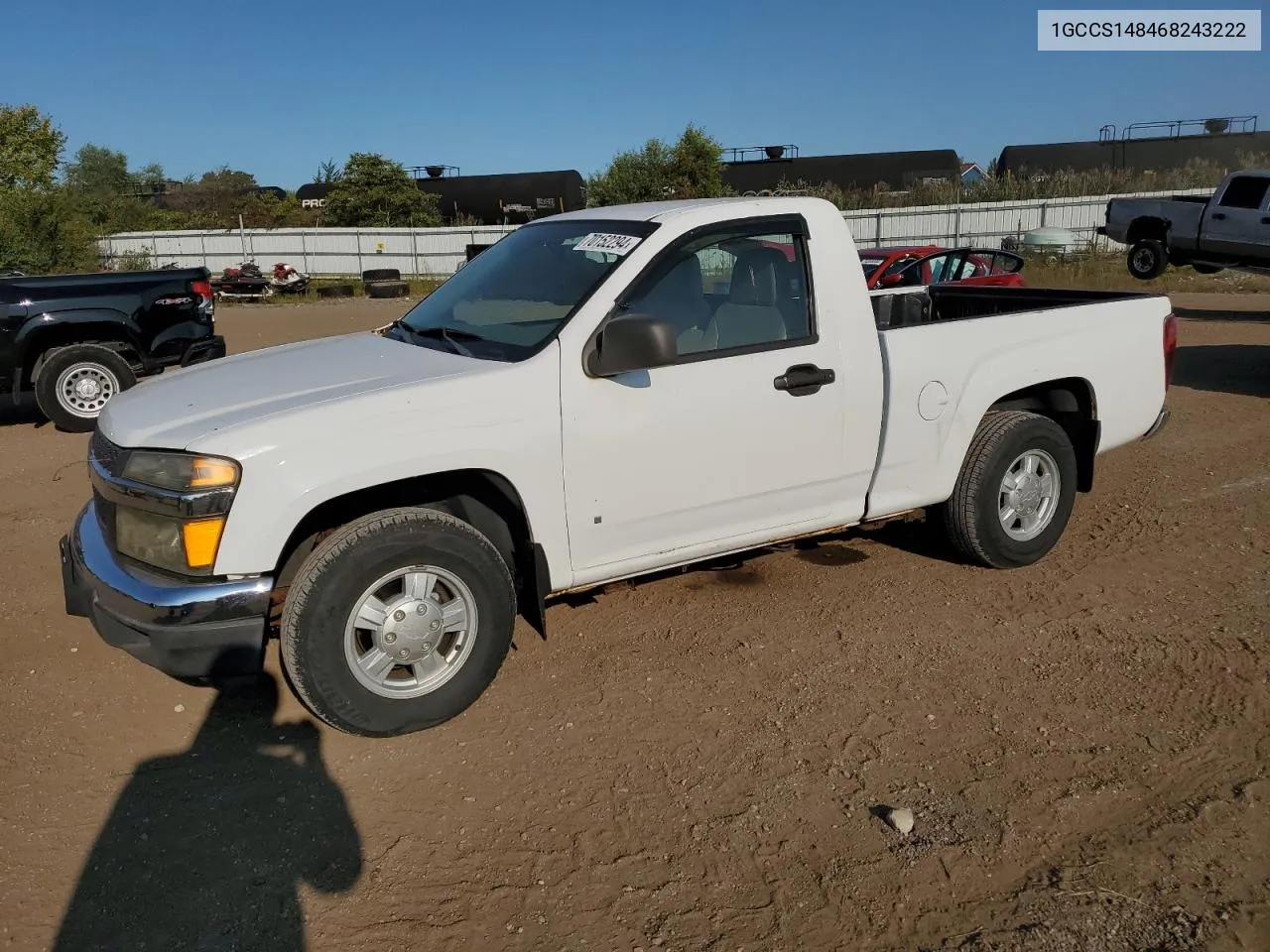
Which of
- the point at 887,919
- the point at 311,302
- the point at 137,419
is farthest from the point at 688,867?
the point at 311,302

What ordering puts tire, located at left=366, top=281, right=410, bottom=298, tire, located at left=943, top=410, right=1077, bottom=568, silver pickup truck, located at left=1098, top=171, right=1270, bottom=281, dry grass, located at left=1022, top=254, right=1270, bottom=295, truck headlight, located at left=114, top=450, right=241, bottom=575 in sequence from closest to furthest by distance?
truck headlight, located at left=114, top=450, right=241, bottom=575 → tire, located at left=943, top=410, right=1077, bottom=568 → silver pickup truck, located at left=1098, top=171, right=1270, bottom=281 → dry grass, located at left=1022, top=254, right=1270, bottom=295 → tire, located at left=366, top=281, right=410, bottom=298

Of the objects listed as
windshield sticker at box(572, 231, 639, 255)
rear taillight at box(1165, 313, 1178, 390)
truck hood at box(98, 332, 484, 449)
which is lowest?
rear taillight at box(1165, 313, 1178, 390)

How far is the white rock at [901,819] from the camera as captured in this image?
3.04 meters

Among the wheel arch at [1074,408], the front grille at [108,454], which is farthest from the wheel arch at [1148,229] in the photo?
the front grille at [108,454]

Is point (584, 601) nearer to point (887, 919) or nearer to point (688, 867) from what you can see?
point (688, 867)

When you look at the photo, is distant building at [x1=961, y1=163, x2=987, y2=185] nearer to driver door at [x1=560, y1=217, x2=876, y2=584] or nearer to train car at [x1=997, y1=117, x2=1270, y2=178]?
train car at [x1=997, y1=117, x2=1270, y2=178]

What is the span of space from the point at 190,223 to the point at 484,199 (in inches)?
580

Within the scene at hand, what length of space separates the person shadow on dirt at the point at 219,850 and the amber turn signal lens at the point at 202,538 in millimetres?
818

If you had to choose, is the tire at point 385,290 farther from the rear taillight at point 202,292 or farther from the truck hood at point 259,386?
the truck hood at point 259,386

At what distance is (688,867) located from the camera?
2.91 meters

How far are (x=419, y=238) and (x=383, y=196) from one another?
42.4 ft

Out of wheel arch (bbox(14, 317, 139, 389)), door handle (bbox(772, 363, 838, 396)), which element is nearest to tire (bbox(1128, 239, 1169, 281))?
door handle (bbox(772, 363, 838, 396))

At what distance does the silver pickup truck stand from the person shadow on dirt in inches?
704

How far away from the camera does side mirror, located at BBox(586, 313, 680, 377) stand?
3549 millimetres
